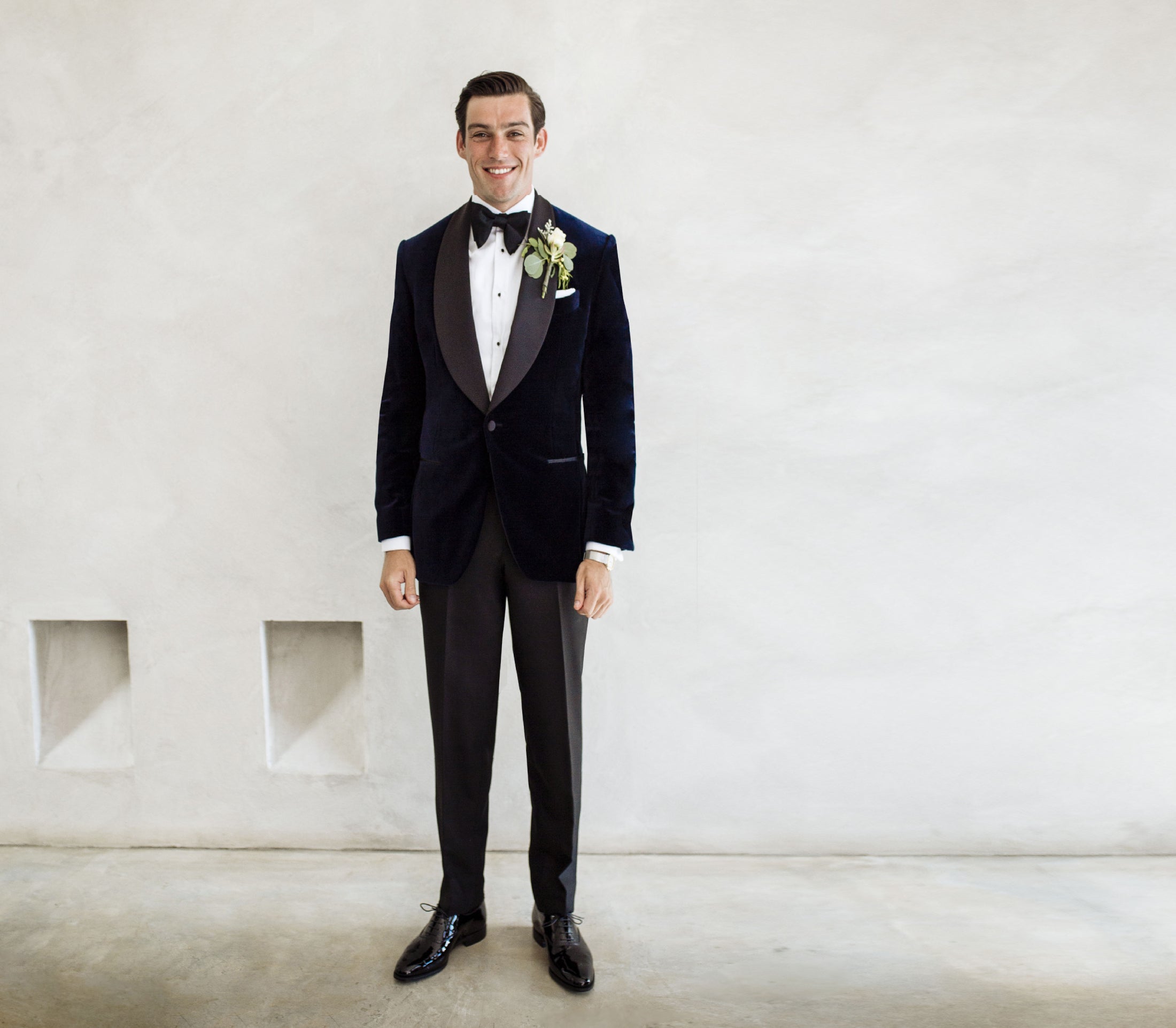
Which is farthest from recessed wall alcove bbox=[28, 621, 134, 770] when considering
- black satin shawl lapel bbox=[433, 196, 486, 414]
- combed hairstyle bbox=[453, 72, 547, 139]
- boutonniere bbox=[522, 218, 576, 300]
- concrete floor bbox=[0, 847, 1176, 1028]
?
combed hairstyle bbox=[453, 72, 547, 139]

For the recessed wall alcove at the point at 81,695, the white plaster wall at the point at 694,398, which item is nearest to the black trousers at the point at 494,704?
the white plaster wall at the point at 694,398

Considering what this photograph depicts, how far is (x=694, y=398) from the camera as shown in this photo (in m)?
2.31

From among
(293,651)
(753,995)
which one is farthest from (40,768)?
(753,995)

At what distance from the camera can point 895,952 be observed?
192 centimetres

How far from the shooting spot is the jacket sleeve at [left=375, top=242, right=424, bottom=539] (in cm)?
179

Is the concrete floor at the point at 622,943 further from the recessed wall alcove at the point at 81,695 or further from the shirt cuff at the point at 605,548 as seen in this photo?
the shirt cuff at the point at 605,548

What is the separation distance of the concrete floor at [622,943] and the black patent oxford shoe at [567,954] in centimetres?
3

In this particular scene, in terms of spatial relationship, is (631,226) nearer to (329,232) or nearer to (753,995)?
(329,232)

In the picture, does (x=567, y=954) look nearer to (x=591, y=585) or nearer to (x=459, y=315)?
(x=591, y=585)

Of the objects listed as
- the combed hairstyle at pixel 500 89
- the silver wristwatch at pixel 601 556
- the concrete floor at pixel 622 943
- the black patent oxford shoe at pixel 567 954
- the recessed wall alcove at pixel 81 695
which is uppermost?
the combed hairstyle at pixel 500 89

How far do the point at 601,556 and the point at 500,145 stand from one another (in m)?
0.85

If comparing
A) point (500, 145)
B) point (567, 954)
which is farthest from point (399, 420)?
point (567, 954)

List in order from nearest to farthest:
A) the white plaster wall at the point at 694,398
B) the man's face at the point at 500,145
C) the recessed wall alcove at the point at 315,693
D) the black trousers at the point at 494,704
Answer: the man's face at the point at 500,145 < the black trousers at the point at 494,704 < the white plaster wall at the point at 694,398 < the recessed wall alcove at the point at 315,693

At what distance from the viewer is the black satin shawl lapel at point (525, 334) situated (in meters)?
1.66
